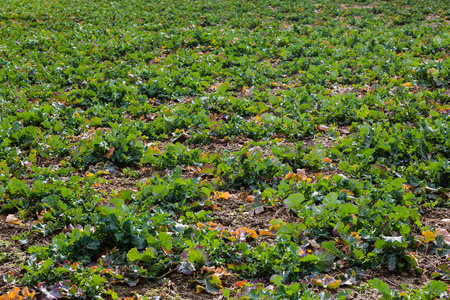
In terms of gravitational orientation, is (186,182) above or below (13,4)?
below

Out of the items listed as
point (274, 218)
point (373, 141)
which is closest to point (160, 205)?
point (274, 218)

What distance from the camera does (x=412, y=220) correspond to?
10.7ft

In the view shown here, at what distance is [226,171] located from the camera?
414cm

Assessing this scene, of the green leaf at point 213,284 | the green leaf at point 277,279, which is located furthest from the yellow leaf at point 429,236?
the green leaf at point 213,284

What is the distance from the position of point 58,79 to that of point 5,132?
84.4 inches

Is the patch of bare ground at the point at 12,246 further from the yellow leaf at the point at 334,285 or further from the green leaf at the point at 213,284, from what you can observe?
the yellow leaf at the point at 334,285

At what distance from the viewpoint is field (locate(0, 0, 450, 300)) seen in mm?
2902

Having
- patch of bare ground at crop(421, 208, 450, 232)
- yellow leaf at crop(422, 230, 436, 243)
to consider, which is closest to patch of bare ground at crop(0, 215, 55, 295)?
yellow leaf at crop(422, 230, 436, 243)

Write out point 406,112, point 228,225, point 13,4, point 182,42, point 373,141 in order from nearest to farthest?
point 228,225 → point 373,141 → point 406,112 → point 182,42 → point 13,4

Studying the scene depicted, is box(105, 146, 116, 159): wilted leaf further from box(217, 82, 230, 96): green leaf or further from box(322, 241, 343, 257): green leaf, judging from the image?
box(322, 241, 343, 257): green leaf

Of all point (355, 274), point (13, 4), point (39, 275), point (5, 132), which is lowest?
point (355, 274)

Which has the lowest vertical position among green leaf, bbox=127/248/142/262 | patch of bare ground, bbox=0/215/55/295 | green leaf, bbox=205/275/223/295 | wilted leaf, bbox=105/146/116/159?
green leaf, bbox=205/275/223/295

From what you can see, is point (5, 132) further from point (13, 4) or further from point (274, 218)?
point (13, 4)

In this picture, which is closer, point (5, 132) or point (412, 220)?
point (412, 220)
